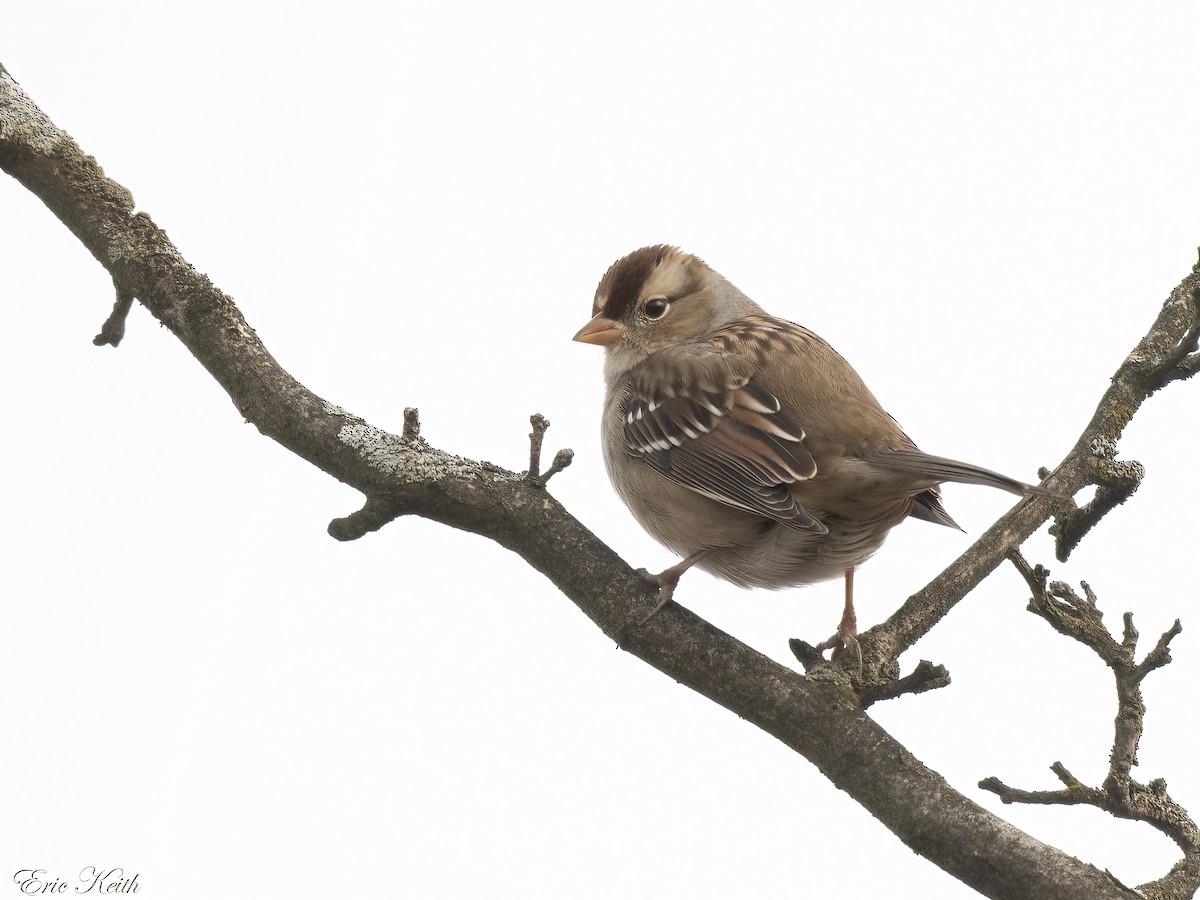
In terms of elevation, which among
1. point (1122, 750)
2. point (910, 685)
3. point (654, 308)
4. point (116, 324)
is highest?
point (654, 308)

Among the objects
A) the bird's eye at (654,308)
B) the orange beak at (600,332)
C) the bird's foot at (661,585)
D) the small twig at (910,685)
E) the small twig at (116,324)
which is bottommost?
the small twig at (910,685)

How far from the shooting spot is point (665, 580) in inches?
136

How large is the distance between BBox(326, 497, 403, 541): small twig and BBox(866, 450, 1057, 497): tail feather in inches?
60.0

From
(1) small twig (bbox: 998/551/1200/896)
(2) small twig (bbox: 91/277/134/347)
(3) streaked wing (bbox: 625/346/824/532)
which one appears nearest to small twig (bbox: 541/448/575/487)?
(3) streaked wing (bbox: 625/346/824/532)

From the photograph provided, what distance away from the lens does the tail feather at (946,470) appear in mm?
3215

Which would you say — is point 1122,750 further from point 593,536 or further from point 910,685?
point 593,536

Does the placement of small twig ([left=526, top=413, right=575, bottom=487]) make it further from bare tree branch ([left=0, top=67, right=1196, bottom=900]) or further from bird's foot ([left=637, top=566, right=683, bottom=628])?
bird's foot ([left=637, top=566, right=683, bottom=628])

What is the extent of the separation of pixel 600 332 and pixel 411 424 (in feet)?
5.46

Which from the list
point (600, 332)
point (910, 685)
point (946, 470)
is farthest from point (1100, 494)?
point (600, 332)

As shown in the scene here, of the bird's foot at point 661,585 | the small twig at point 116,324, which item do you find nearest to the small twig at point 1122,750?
the bird's foot at point 661,585

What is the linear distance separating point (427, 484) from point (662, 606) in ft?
2.58

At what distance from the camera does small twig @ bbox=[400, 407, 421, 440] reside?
348 centimetres

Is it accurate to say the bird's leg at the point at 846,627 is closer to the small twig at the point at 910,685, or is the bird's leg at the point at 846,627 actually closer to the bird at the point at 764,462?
the bird at the point at 764,462

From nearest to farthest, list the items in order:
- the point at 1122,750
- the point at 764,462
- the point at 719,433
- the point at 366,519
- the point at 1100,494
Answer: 1. the point at 1122,750
2. the point at 366,519
3. the point at 1100,494
4. the point at 764,462
5. the point at 719,433
